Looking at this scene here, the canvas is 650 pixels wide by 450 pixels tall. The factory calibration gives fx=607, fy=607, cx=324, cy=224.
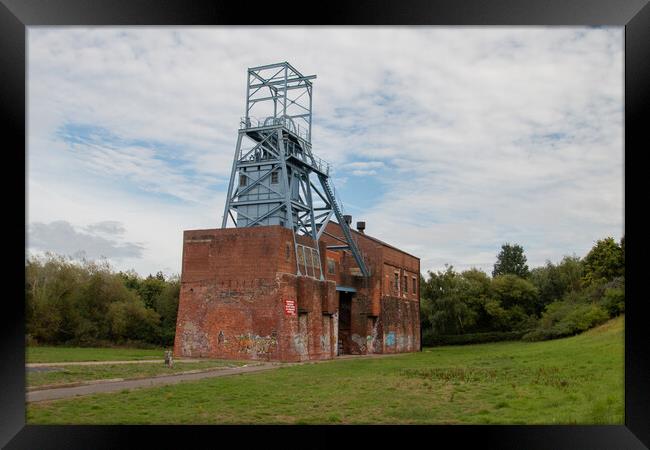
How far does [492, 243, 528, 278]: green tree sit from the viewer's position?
65750 mm

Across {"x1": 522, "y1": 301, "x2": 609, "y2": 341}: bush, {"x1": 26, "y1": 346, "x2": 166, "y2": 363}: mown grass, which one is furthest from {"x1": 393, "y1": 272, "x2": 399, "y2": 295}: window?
{"x1": 26, "y1": 346, "x2": 166, "y2": 363}: mown grass

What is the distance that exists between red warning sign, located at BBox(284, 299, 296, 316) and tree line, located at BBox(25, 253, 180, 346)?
12.7 meters

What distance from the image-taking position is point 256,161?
30375 mm

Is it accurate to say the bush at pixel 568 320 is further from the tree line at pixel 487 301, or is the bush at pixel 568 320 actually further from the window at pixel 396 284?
the window at pixel 396 284

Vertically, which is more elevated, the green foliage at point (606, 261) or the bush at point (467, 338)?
the green foliage at point (606, 261)

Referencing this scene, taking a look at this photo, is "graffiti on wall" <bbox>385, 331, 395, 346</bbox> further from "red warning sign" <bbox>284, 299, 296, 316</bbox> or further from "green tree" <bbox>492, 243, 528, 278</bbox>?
"green tree" <bbox>492, 243, 528, 278</bbox>

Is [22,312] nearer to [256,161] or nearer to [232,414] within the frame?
[232,414]

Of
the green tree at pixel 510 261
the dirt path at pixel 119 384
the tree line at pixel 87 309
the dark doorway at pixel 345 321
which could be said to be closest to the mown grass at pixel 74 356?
the tree line at pixel 87 309

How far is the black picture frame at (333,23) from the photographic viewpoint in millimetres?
7801

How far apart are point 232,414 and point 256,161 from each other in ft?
67.0

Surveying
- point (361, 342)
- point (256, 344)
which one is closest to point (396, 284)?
point (361, 342)

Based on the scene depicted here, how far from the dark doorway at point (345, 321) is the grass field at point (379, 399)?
16.6 meters

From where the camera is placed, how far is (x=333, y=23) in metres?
8.01

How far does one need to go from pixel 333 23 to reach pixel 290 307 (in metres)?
19.0
